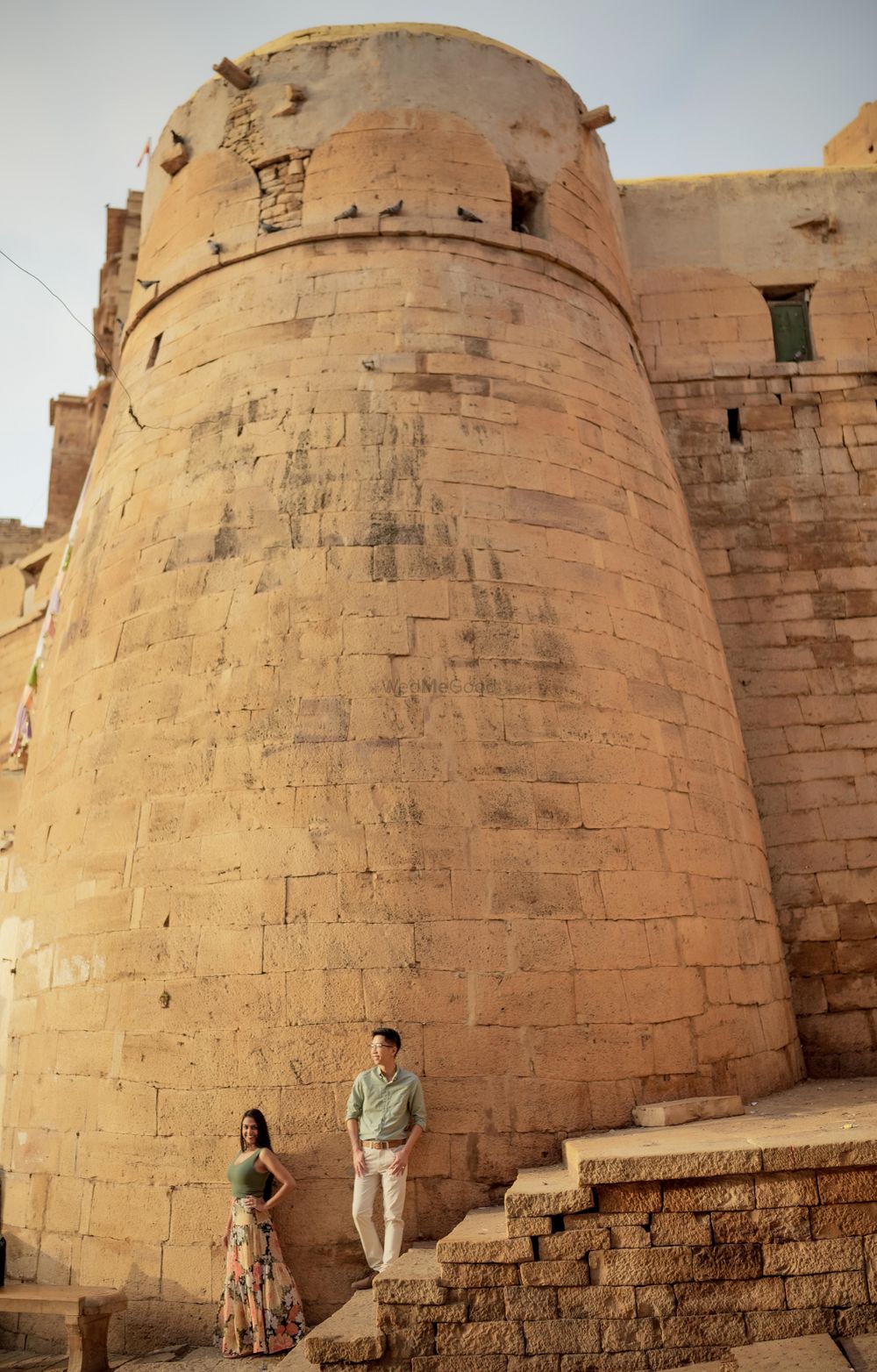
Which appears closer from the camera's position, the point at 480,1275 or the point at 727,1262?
the point at 727,1262

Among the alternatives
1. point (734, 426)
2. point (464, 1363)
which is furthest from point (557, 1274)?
point (734, 426)

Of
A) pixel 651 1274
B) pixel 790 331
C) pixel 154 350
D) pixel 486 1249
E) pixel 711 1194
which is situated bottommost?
pixel 651 1274

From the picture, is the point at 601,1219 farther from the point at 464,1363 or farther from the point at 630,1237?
the point at 464,1363

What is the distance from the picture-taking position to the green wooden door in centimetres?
956

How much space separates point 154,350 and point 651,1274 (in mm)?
6721

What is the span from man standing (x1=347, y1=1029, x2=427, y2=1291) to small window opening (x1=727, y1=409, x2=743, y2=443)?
Result: 6351mm

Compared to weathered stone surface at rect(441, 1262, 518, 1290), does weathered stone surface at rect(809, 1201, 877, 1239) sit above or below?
above

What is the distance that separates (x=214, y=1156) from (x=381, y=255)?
18.5 ft

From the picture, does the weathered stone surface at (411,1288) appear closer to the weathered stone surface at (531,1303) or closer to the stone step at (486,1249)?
the stone step at (486,1249)

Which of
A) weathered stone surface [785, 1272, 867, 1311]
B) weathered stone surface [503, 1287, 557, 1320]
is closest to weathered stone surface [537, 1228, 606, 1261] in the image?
weathered stone surface [503, 1287, 557, 1320]

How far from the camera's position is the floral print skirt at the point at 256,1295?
15.3 ft

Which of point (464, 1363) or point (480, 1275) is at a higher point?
point (480, 1275)

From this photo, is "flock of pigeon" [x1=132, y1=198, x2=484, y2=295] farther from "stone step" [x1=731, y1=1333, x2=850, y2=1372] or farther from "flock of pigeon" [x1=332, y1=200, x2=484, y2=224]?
"stone step" [x1=731, y1=1333, x2=850, y2=1372]

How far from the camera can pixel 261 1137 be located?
4949 mm
